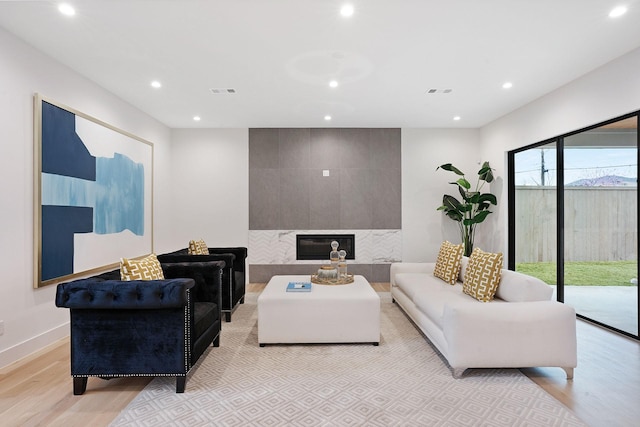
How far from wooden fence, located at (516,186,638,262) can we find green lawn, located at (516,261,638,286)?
0.07 m

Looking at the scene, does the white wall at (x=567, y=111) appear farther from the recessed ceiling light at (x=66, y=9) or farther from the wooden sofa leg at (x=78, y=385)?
the wooden sofa leg at (x=78, y=385)

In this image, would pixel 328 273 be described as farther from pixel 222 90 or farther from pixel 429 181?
pixel 429 181

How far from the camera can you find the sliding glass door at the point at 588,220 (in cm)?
365

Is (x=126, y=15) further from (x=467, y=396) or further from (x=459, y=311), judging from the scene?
(x=467, y=396)

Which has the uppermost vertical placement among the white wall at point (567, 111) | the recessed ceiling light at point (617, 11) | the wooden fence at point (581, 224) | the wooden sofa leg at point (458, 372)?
the recessed ceiling light at point (617, 11)

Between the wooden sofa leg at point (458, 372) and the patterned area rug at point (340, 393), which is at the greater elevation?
the wooden sofa leg at point (458, 372)

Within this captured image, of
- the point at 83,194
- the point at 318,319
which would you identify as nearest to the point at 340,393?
the point at 318,319

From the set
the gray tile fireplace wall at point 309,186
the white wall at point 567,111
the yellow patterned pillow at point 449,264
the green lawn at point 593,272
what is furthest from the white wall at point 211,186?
the green lawn at point 593,272

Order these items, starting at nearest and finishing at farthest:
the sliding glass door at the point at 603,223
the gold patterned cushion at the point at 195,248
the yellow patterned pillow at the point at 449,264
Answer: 1. the sliding glass door at the point at 603,223
2. the yellow patterned pillow at the point at 449,264
3. the gold patterned cushion at the point at 195,248

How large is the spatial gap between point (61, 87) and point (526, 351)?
4.79 meters

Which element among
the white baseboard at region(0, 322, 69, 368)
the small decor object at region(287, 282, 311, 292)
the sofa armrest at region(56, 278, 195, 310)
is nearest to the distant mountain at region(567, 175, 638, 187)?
the small decor object at region(287, 282, 311, 292)

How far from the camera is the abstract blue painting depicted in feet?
11.0

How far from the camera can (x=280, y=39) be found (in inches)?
125

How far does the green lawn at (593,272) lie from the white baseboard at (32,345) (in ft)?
18.6
